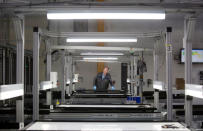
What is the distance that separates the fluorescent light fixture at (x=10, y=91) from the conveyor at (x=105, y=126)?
478 mm

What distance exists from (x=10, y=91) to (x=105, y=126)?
1351mm

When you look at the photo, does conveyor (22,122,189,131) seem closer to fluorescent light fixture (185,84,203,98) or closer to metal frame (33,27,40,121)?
fluorescent light fixture (185,84,203,98)

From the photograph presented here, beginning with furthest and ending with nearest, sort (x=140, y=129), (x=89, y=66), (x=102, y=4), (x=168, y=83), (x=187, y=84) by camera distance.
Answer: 1. (x=89, y=66)
2. (x=168, y=83)
3. (x=187, y=84)
4. (x=102, y=4)
5. (x=140, y=129)

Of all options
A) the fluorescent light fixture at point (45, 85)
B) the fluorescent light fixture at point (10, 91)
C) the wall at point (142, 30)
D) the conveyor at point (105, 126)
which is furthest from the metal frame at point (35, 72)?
the wall at point (142, 30)

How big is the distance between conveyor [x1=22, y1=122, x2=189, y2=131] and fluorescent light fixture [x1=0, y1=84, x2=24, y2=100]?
48cm

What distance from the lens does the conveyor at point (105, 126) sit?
3.60 metres

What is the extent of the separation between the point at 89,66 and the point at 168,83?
28.5ft

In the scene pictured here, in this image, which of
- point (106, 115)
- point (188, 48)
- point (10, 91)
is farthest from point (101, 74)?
point (10, 91)

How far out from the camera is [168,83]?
482 centimetres

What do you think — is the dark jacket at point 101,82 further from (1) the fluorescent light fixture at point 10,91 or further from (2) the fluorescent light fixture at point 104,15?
(2) the fluorescent light fixture at point 104,15

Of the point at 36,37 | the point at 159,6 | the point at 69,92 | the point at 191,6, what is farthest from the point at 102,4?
the point at 69,92

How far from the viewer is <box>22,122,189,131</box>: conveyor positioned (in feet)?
11.8

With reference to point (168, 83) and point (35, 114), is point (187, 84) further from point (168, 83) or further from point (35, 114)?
point (35, 114)

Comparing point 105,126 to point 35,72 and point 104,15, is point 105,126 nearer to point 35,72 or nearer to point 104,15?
point 104,15
